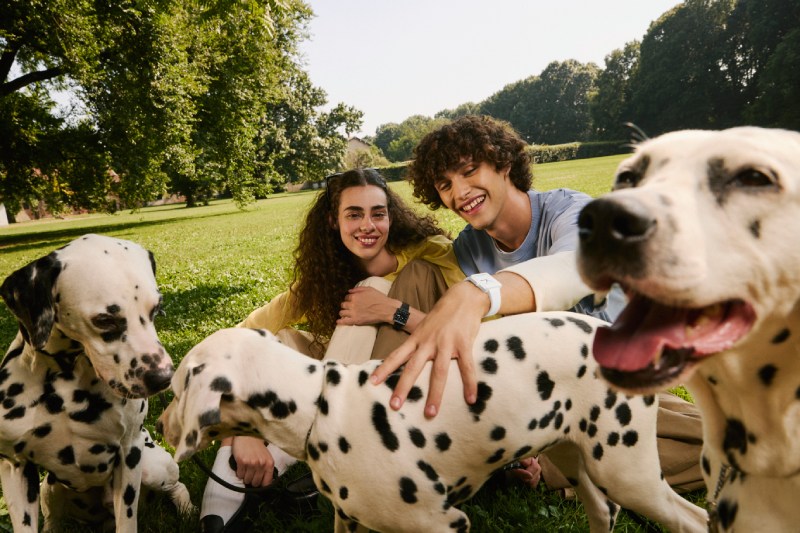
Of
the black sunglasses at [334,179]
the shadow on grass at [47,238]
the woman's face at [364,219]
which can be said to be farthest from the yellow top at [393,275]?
the shadow on grass at [47,238]

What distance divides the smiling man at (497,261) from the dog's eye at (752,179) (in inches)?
32.5

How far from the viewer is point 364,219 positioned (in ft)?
14.4

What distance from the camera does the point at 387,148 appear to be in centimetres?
14688

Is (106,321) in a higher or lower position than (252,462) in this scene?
higher

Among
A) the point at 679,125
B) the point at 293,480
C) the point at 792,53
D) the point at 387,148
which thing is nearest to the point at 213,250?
the point at 293,480

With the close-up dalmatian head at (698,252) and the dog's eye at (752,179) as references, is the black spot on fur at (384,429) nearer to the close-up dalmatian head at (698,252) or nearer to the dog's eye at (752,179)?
the close-up dalmatian head at (698,252)

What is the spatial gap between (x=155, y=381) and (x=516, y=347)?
6.68 ft

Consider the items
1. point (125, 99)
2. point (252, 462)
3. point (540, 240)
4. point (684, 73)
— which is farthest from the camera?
point (684, 73)

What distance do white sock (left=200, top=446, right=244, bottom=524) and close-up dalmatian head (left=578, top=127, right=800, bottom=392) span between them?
2.91m

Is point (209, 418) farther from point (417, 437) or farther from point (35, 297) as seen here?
point (35, 297)

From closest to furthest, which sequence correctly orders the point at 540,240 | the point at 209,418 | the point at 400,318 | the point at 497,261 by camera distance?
the point at 209,418 → the point at 400,318 → the point at 540,240 → the point at 497,261

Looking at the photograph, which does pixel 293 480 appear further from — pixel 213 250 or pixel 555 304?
pixel 213 250

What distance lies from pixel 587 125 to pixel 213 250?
105 metres

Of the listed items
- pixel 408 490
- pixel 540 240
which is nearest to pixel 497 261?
pixel 540 240
